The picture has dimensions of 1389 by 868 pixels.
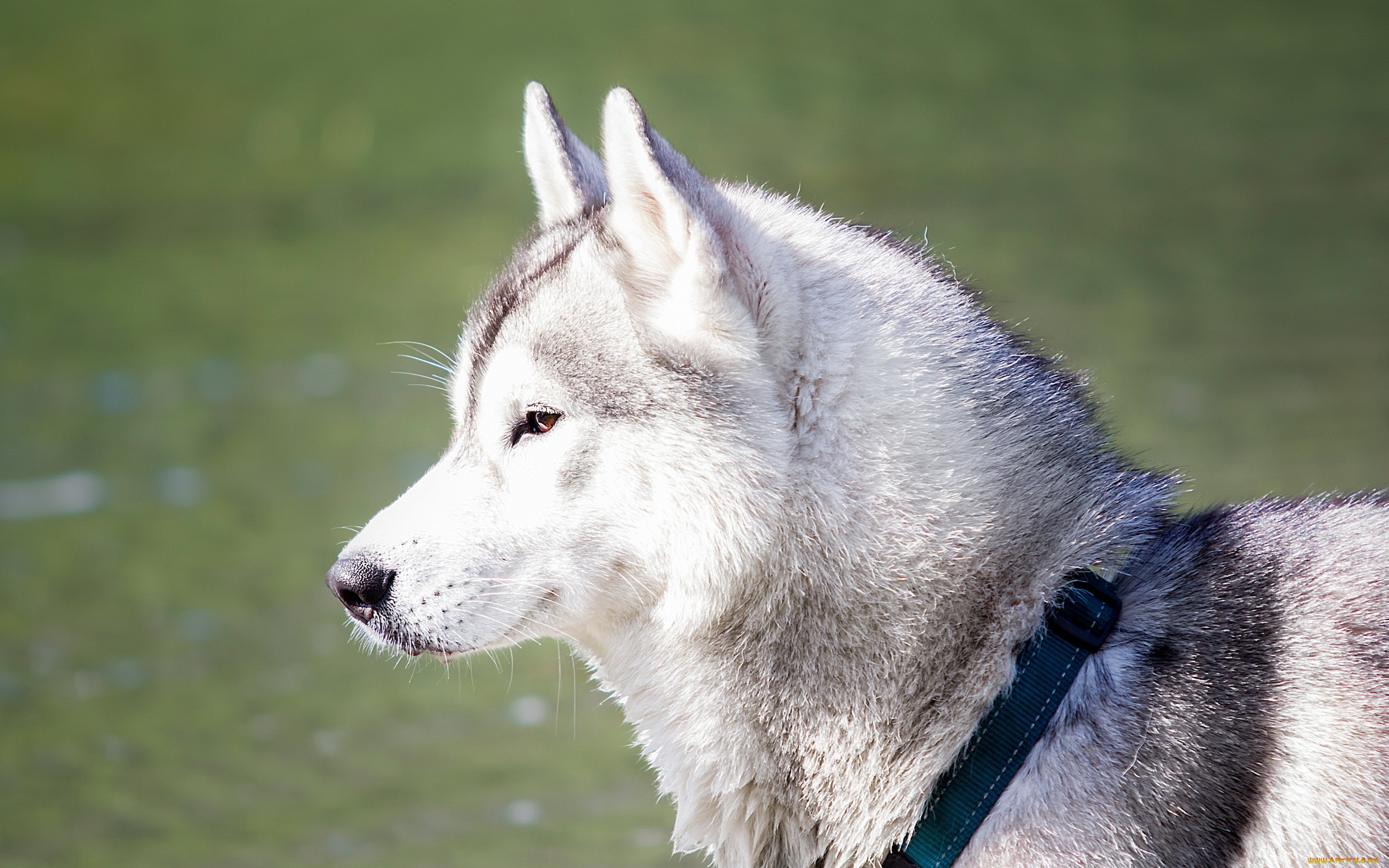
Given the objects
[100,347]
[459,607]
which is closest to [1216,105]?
[100,347]

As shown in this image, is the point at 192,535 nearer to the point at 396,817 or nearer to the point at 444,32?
the point at 396,817

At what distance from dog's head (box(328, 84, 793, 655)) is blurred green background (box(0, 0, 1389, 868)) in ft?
5.23

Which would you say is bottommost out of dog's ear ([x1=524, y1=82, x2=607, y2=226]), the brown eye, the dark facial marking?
the brown eye

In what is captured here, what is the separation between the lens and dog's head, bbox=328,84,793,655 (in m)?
3.24

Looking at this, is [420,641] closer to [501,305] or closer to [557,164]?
[501,305]

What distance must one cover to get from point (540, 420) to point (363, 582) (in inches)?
→ 23.1

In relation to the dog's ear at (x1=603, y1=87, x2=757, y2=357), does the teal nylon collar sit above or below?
below

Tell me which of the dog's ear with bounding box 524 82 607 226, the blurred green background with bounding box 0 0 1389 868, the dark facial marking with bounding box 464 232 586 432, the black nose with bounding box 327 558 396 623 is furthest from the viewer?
the blurred green background with bounding box 0 0 1389 868

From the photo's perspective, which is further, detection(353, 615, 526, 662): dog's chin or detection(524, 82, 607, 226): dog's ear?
detection(524, 82, 607, 226): dog's ear

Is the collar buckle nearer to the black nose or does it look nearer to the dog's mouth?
the dog's mouth

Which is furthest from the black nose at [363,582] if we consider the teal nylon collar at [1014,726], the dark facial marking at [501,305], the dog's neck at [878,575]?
the teal nylon collar at [1014,726]

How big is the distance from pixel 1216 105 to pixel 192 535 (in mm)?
12470

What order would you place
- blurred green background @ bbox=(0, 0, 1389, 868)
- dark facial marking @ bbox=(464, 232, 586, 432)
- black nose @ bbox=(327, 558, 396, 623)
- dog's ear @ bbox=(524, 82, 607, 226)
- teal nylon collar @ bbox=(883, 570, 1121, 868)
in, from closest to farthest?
teal nylon collar @ bbox=(883, 570, 1121, 868)
black nose @ bbox=(327, 558, 396, 623)
dark facial marking @ bbox=(464, 232, 586, 432)
dog's ear @ bbox=(524, 82, 607, 226)
blurred green background @ bbox=(0, 0, 1389, 868)

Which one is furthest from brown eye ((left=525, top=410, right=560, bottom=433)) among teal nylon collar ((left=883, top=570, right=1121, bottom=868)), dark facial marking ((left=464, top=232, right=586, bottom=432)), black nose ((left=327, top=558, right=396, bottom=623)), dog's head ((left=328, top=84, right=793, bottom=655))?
teal nylon collar ((left=883, top=570, right=1121, bottom=868))
